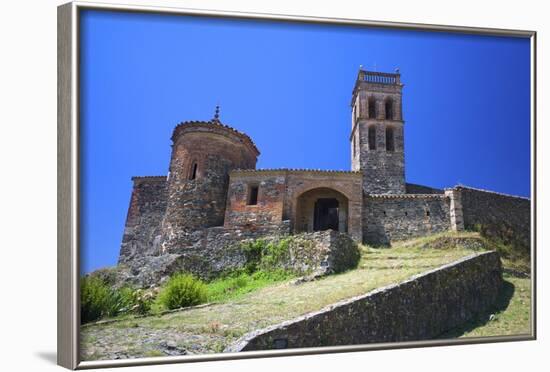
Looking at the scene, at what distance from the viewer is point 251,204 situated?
44.4 feet

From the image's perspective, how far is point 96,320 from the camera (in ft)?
23.3

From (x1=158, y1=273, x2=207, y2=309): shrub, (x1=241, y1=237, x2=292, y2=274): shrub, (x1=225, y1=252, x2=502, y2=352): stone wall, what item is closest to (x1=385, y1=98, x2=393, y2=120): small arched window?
(x1=241, y1=237, x2=292, y2=274): shrub

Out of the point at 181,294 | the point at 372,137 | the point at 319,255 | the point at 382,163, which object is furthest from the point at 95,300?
the point at 372,137

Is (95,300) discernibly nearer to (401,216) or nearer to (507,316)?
(507,316)

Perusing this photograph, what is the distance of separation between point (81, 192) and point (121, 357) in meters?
2.18

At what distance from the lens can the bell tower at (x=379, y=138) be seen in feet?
64.2

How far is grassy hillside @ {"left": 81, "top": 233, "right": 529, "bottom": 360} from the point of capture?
6.77m

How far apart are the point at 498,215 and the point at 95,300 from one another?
953 cm

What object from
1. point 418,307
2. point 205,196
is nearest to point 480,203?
point 418,307

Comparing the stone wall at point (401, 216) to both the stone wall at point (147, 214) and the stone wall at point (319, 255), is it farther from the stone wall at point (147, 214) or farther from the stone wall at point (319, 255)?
the stone wall at point (147, 214)

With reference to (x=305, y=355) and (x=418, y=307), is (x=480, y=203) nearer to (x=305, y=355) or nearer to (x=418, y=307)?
(x=418, y=307)

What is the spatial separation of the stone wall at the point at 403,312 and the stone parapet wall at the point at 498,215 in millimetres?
780

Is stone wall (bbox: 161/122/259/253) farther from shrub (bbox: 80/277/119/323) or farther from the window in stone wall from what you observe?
shrub (bbox: 80/277/119/323)

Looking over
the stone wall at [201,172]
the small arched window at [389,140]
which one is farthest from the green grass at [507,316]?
the small arched window at [389,140]
